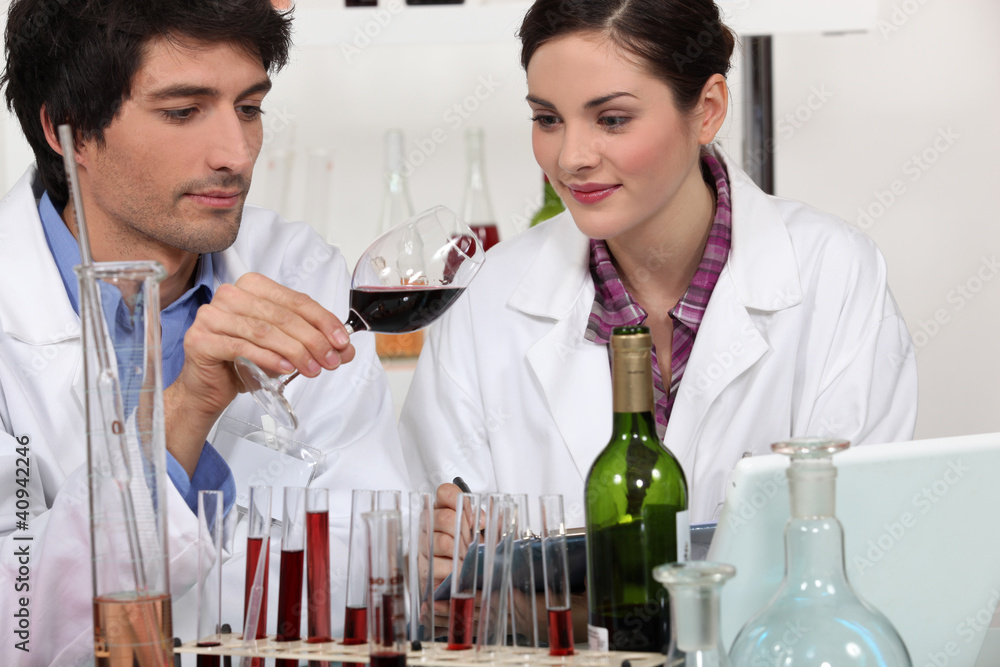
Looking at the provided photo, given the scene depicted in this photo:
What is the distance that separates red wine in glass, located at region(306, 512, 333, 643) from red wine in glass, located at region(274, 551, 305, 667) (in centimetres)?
1

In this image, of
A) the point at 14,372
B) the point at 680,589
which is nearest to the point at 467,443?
the point at 14,372

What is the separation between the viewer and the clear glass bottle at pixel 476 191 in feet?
6.90

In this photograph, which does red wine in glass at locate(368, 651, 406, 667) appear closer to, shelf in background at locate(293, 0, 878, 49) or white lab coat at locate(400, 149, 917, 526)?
white lab coat at locate(400, 149, 917, 526)

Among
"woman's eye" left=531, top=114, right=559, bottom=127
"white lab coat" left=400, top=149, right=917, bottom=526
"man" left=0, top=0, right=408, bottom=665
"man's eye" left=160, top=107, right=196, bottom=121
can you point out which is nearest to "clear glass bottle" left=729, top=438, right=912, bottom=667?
"man" left=0, top=0, right=408, bottom=665

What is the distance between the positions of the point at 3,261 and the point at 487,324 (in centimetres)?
68

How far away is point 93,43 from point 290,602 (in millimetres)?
975

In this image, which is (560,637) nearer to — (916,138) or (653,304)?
(653,304)

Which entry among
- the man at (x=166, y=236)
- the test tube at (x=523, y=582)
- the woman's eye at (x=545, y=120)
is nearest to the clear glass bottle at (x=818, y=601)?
the test tube at (x=523, y=582)

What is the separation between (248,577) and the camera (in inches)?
28.4

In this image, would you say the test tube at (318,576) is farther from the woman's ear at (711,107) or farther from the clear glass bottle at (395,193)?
the clear glass bottle at (395,193)

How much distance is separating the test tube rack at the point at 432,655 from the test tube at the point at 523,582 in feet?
0.09

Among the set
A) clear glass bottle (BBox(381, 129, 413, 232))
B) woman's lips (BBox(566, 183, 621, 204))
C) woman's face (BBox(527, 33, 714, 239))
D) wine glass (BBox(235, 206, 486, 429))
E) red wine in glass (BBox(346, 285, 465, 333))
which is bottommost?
red wine in glass (BBox(346, 285, 465, 333))

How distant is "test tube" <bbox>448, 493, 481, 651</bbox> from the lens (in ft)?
2.33

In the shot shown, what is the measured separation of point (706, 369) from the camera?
146 cm
